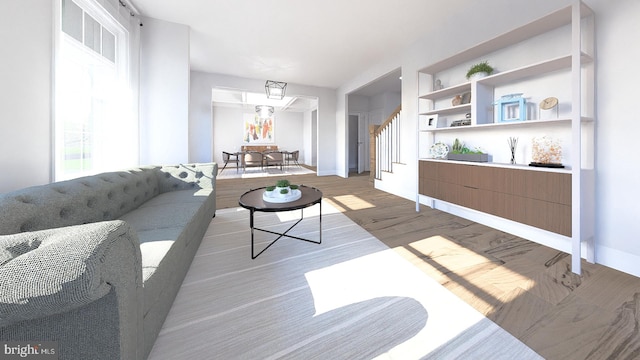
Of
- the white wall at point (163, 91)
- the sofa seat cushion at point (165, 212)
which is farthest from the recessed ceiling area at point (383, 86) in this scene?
the sofa seat cushion at point (165, 212)

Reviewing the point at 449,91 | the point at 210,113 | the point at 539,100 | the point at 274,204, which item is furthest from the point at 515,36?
the point at 210,113

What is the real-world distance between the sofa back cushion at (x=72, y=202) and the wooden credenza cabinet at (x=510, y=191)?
134 inches

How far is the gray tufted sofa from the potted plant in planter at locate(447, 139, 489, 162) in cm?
309

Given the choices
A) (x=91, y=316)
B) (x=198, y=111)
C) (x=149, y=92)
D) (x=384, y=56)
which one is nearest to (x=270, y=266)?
(x=91, y=316)

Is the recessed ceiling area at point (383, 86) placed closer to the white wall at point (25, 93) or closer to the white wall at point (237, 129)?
the white wall at point (237, 129)

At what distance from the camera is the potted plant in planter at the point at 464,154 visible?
2860 mm

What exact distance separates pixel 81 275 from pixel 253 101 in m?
9.49

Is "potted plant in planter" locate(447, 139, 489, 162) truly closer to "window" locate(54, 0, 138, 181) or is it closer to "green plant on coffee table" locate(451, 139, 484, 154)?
"green plant on coffee table" locate(451, 139, 484, 154)

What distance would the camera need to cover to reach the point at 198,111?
5.88 m

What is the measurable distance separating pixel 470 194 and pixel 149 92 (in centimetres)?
446

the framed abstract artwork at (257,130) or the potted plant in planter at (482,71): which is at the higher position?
the framed abstract artwork at (257,130)

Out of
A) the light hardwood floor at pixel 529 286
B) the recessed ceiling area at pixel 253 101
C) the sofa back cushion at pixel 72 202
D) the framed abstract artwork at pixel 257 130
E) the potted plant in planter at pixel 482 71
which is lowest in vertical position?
the light hardwood floor at pixel 529 286

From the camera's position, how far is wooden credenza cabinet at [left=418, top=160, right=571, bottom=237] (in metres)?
2.03

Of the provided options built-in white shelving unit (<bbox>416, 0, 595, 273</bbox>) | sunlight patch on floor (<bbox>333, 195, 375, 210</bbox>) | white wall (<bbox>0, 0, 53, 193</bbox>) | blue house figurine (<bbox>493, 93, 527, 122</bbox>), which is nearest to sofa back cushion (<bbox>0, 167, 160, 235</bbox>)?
white wall (<bbox>0, 0, 53, 193</bbox>)
